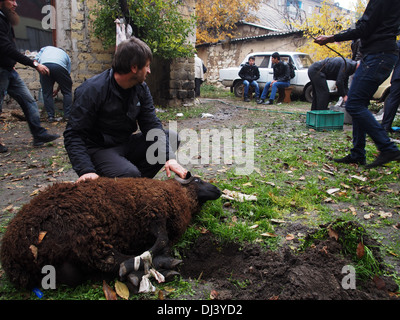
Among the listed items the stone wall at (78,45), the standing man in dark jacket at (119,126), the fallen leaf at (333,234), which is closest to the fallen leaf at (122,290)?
the standing man in dark jacket at (119,126)

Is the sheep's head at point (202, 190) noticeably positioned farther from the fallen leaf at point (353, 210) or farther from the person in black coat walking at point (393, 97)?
the person in black coat walking at point (393, 97)

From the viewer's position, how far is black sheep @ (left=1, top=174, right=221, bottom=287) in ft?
5.73

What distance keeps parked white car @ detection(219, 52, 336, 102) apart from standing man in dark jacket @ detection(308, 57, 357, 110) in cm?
338

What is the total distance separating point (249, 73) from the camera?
42.3ft

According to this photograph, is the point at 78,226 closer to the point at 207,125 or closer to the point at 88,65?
the point at 207,125

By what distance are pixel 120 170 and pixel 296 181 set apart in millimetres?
2196

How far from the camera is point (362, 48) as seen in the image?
370cm

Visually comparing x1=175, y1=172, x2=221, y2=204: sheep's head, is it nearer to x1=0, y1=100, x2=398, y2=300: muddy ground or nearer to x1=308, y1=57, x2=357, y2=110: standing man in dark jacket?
x1=0, y1=100, x2=398, y2=300: muddy ground

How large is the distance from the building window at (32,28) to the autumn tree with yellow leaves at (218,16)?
665 inches

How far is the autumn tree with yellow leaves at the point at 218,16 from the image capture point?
2306 centimetres

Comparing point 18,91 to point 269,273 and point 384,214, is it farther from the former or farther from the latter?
point 384,214

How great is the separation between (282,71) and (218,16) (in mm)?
14050

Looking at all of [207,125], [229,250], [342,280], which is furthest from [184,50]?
[342,280]

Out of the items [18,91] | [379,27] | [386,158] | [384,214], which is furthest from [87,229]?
[18,91]
